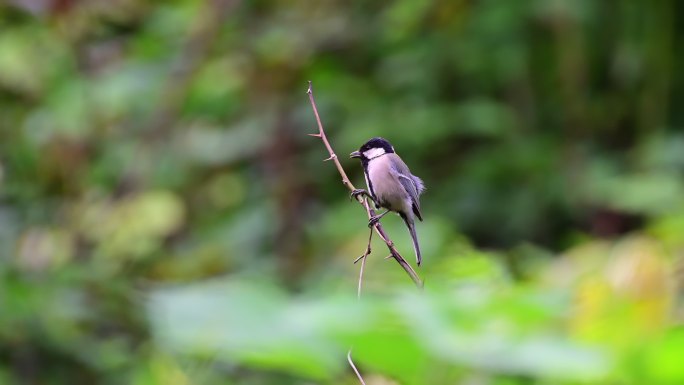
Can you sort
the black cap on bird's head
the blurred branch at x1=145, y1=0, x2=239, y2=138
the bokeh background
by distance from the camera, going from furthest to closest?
the blurred branch at x1=145, y1=0, x2=239, y2=138 → the bokeh background → the black cap on bird's head

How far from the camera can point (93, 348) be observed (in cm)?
253

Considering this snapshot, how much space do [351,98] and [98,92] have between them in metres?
0.92

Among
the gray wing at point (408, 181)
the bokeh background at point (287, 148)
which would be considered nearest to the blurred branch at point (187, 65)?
the bokeh background at point (287, 148)

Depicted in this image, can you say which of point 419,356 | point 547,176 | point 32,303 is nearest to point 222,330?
point 419,356

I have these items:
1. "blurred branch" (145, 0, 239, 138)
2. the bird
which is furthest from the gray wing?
"blurred branch" (145, 0, 239, 138)

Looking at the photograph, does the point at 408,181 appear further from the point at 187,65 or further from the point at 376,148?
the point at 187,65

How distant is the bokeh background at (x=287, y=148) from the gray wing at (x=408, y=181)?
0.54 meters

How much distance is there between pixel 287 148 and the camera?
3342 millimetres

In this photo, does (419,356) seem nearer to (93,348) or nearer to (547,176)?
(93,348)

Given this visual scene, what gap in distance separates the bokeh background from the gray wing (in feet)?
1.77

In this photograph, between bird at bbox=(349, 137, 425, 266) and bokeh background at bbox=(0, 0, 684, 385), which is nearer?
bird at bbox=(349, 137, 425, 266)

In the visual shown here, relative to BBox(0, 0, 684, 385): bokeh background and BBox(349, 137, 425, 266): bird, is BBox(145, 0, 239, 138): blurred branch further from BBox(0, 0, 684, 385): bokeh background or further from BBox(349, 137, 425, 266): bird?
BBox(349, 137, 425, 266): bird

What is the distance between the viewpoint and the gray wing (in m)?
1.45

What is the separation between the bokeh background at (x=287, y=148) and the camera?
8.27 feet
